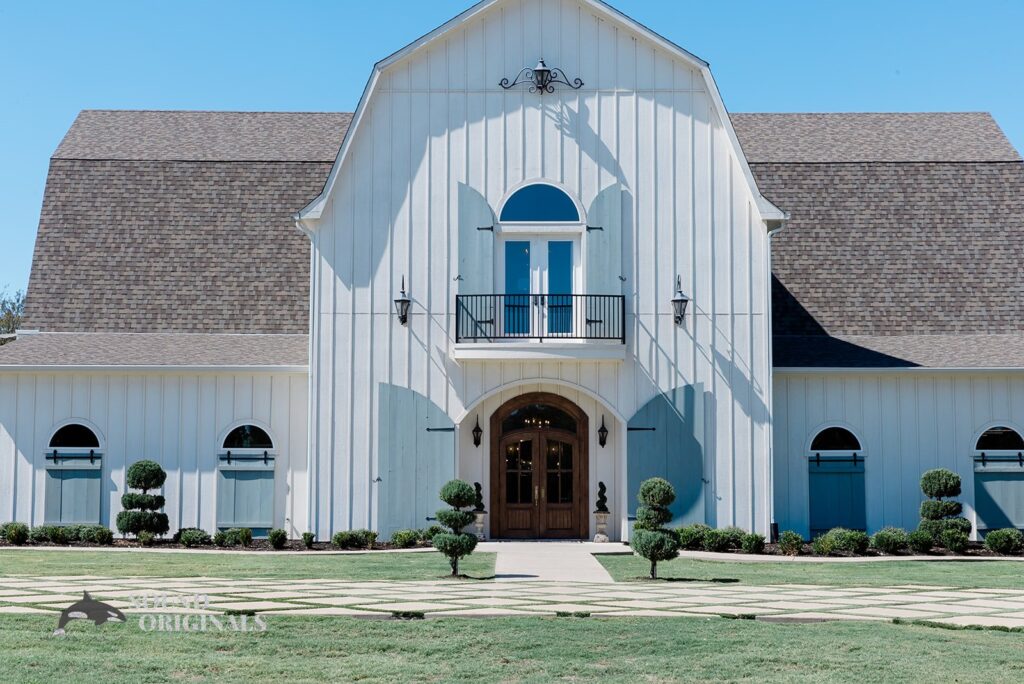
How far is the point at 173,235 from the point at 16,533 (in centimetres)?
697

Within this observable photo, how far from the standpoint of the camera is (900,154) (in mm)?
26578

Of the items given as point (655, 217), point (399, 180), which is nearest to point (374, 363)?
point (399, 180)

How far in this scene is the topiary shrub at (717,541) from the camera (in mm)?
20172

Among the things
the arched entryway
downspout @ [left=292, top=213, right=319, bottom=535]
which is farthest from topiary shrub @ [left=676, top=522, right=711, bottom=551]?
downspout @ [left=292, top=213, right=319, bottom=535]

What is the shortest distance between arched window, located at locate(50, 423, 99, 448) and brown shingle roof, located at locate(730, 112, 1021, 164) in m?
14.5

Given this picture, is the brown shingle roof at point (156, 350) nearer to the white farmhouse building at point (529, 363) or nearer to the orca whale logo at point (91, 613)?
the white farmhouse building at point (529, 363)

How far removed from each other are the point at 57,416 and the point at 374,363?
19.2ft

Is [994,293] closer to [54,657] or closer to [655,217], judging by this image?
[655,217]

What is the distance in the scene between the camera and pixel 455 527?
51.9ft

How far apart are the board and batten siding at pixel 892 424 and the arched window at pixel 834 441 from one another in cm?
13

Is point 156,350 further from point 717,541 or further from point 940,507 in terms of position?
point 940,507

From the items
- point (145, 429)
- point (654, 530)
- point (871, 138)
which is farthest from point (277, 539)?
point (871, 138)

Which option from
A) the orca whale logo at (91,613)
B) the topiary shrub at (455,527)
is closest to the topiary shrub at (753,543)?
the topiary shrub at (455,527)

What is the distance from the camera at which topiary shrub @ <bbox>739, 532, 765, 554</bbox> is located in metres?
20.0
